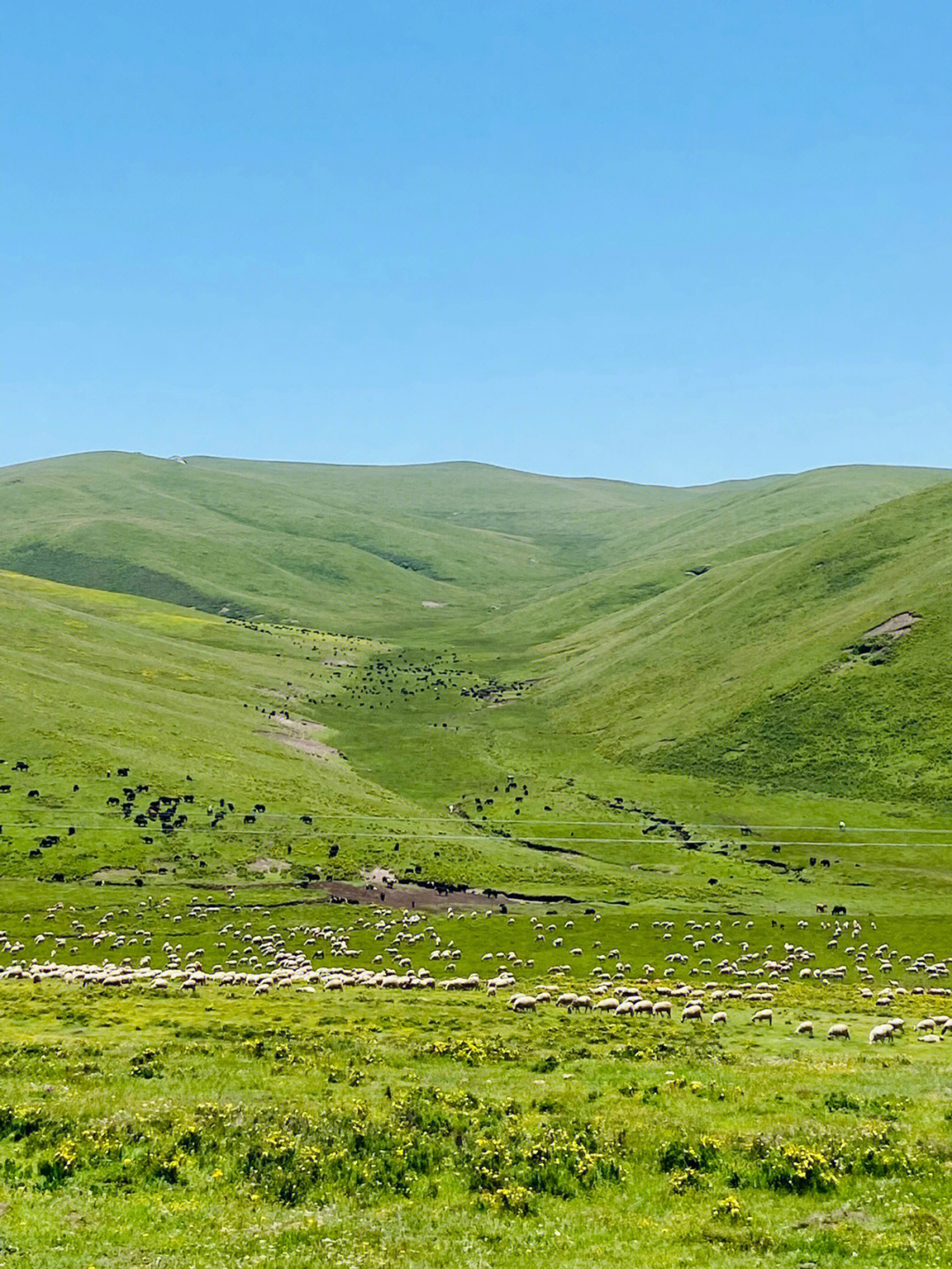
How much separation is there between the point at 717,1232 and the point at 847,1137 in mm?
6161

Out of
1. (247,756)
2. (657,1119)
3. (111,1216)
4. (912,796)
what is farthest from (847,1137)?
(247,756)

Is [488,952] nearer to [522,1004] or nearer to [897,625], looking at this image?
[522,1004]

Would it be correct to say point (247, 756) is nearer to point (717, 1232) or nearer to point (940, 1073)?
point (940, 1073)

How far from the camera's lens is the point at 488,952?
230ft

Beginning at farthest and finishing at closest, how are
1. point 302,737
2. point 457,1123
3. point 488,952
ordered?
1. point 302,737
2. point 488,952
3. point 457,1123

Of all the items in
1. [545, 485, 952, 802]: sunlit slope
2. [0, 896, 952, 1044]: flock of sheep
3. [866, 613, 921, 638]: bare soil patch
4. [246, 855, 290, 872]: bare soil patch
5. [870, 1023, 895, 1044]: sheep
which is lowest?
[246, 855, 290, 872]: bare soil patch

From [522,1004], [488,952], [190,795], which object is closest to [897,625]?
[190,795]

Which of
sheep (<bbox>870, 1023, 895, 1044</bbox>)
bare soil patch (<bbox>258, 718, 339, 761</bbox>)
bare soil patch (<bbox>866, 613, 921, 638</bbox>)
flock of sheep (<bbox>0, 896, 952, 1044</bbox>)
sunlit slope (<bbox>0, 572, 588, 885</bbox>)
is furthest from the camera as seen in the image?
bare soil patch (<bbox>866, 613, 921, 638</bbox>)

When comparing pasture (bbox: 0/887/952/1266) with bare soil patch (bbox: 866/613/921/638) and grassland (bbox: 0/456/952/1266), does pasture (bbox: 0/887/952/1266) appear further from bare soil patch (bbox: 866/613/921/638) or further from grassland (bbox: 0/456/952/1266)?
bare soil patch (bbox: 866/613/921/638)

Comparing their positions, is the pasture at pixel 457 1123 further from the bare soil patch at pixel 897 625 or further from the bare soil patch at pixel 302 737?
the bare soil patch at pixel 897 625

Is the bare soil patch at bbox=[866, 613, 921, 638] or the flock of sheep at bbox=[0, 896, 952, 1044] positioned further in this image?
the bare soil patch at bbox=[866, 613, 921, 638]

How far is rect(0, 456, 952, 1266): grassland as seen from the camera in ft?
67.7

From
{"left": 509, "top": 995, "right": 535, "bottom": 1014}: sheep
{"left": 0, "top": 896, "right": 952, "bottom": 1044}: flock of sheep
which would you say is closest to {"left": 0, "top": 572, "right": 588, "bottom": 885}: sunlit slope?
{"left": 0, "top": 896, "right": 952, "bottom": 1044}: flock of sheep

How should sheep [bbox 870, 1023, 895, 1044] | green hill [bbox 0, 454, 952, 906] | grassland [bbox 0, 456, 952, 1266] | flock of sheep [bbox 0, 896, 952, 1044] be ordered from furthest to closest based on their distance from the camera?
green hill [bbox 0, 454, 952, 906], flock of sheep [bbox 0, 896, 952, 1044], sheep [bbox 870, 1023, 895, 1044], grassland [bbox 0, 456, 952, 1266]
